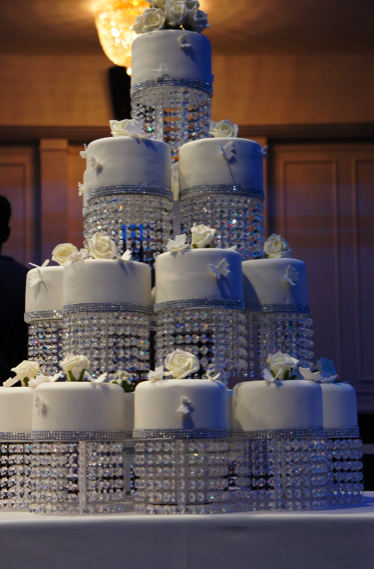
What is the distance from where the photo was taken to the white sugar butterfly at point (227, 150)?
2502mm

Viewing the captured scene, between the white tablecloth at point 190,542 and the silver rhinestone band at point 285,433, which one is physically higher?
the silver rhinestone band at point 285,433

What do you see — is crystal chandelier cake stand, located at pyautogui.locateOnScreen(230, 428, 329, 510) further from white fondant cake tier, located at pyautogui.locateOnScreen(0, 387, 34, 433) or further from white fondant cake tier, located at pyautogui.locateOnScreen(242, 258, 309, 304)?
white fondant cake tier, located at pyautogui.locateOnScreen(0, 387, 34, 433)

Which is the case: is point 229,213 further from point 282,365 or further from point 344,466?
point 344,466

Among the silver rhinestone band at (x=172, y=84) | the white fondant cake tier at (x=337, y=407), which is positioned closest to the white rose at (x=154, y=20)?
the silver rhinestone band at (x=172, y=84)

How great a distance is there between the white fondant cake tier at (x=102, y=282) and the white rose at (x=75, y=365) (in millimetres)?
184

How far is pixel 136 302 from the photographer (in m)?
2.33

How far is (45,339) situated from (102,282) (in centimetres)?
39

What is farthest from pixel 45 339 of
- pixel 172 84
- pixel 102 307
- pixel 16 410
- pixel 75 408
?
pixel 172 84

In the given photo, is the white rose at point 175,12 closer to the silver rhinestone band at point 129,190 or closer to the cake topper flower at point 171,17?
the cake topper flower at point 171,17

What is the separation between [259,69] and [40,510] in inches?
141

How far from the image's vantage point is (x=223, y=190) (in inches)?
98.2

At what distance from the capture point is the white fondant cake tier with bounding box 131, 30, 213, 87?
2656 mm

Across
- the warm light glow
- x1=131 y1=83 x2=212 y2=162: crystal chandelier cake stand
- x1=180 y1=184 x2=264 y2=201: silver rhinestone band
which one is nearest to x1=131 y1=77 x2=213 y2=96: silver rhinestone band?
x1=131 y1=83 x2=212 y2=162: crystal chandelier cake stand

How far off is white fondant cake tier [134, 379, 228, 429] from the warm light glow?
9.25ft
